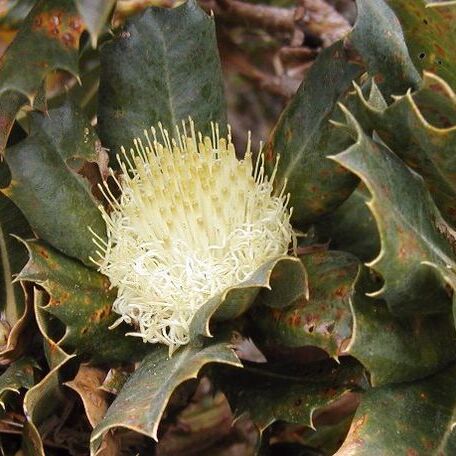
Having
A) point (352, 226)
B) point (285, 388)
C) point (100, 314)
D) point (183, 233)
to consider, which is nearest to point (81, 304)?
point (100, 314)

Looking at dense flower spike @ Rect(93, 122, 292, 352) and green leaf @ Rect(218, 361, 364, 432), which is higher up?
dense flower spike @ Rect(93, 122, 292, 352)

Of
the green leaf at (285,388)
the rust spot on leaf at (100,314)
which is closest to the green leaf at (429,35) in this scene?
the green leaf at (285,388)

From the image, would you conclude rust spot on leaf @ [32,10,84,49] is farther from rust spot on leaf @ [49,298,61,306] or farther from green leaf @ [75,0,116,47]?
rust spot on leaf @ [49,298,61,306]

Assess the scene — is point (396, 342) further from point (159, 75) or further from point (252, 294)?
point (159, 75)

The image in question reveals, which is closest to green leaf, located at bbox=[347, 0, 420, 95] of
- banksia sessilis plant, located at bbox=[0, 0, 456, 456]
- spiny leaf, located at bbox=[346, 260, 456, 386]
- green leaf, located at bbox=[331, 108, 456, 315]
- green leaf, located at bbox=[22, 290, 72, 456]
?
banksia sessilis plant, located at bbox=[0, 0, 456, 456]

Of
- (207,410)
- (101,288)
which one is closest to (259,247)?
(101,288)

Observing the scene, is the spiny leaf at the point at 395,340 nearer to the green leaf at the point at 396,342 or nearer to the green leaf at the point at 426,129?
the green leaf at the point at 396,342

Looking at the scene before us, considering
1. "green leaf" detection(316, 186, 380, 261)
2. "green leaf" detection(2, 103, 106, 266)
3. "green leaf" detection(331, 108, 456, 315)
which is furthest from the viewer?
"green leaf" detection(316, 186, 380, 261)

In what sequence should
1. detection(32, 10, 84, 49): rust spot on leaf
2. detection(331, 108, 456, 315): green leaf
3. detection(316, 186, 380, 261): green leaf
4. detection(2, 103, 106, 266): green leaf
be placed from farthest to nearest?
1. detection(316, 186, 380, 261): green leaf
2. detection(2, 103, 106, 266): green leaf
3. detection(32, 10, 84, 49): rust spot on leaf
4. detection(331, 108, 456, 315): green leaf
